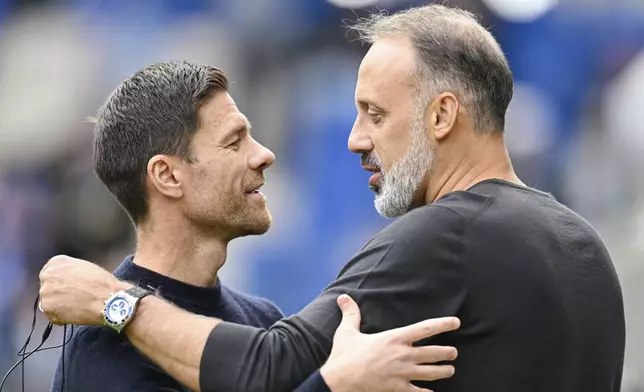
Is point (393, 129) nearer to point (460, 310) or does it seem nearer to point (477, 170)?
point (477, 170)

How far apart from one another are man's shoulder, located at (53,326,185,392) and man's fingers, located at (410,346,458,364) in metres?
0.71

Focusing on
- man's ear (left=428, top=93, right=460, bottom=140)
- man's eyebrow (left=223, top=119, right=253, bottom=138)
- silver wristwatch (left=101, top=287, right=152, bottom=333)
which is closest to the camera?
silver wristwatch (left=101, top=287, right=152, bottom=333)

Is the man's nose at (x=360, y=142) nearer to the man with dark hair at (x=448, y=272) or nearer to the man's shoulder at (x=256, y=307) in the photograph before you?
the man with dark hair at (x=448, y=272)

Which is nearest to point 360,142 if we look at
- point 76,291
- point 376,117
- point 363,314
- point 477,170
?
point 376,117

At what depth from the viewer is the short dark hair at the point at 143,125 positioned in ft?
10.3

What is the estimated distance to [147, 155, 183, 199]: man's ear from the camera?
3.13 meters

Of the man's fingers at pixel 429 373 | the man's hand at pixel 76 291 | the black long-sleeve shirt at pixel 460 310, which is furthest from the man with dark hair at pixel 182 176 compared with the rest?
the man's fingers at pixel 429 373

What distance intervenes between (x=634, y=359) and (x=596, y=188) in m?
1.10

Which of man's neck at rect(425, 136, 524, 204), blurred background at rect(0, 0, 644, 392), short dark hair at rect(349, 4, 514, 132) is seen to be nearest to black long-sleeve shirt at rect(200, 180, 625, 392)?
man's neck at rect(425, 136, 524, 204)

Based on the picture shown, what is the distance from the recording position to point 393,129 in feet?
9.25

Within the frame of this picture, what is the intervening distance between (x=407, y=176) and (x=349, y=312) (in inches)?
18.9

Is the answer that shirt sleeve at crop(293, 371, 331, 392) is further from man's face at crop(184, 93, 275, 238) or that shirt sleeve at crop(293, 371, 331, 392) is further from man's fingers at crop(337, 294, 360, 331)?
man's face at crop(184, 93, 275, 238)

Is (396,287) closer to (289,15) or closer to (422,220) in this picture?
(422,220)

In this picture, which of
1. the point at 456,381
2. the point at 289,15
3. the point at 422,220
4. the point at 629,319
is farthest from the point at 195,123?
the point at 289,15
